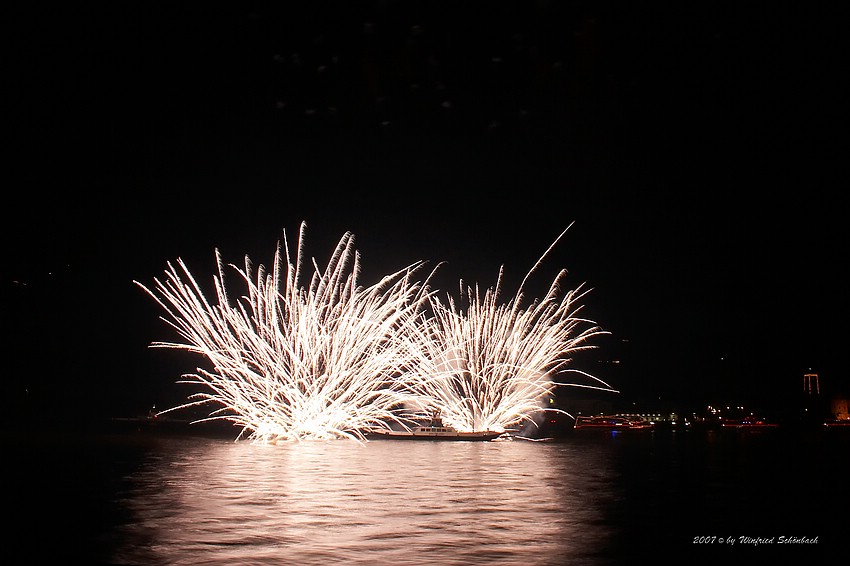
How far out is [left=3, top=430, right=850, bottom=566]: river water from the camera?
52.7 ft

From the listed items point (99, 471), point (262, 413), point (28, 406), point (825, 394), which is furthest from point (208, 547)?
point (825, 394)

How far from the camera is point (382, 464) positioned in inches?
1626

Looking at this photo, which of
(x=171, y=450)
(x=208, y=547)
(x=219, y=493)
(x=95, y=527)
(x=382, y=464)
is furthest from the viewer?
(x=171, y=450)

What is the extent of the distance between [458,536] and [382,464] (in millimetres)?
24081

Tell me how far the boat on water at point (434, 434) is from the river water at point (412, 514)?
1344 inches

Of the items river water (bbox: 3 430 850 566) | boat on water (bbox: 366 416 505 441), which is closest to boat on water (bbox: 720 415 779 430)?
boat on water (bbox: 366 416 505 441)

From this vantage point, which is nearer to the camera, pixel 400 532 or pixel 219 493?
pixel 400 532

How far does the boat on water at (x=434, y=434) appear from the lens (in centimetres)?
7464

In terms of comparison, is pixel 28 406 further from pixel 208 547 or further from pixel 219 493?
pixel 208 547

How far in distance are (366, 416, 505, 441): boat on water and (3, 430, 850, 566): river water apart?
34132 mm

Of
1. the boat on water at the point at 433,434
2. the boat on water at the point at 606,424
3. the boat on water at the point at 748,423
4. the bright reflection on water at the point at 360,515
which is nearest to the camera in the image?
the bright reflection on water at the point at 360,515

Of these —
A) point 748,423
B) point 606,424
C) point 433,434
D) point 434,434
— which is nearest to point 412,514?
point 434,434

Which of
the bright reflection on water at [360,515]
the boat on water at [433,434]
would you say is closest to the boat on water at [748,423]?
the boat on water at [433,434]

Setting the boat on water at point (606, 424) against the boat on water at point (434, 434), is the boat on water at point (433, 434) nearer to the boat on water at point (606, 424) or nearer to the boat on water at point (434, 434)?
the boat on water at point (434, 434)
